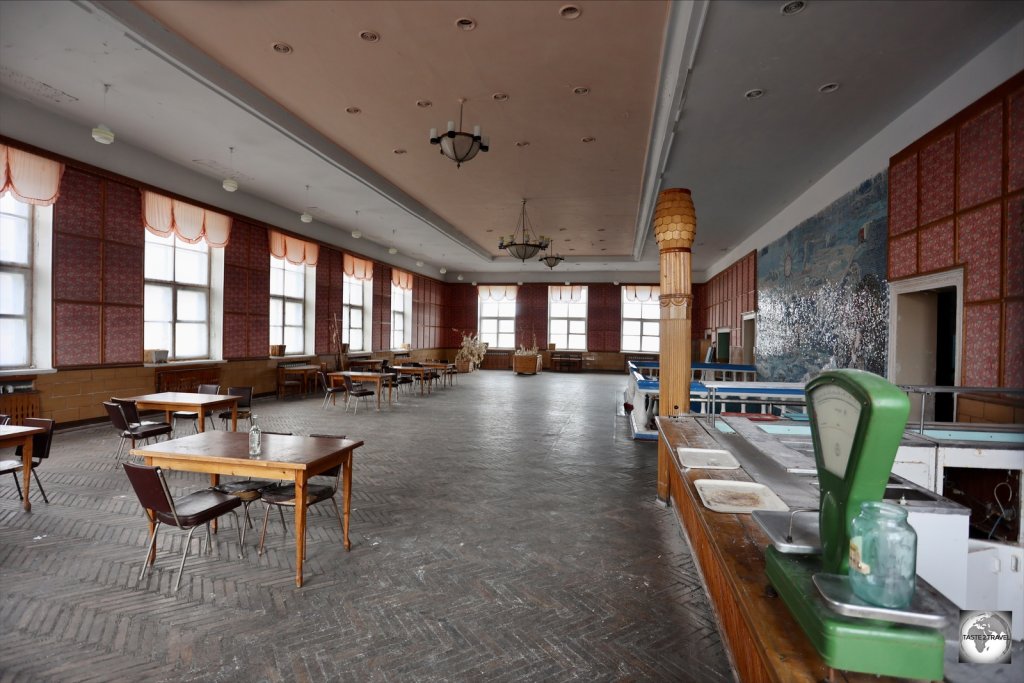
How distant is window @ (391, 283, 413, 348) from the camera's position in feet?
60.8

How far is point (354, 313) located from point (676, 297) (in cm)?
1322

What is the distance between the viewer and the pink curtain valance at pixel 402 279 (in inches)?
714

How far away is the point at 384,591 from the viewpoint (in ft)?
9.92

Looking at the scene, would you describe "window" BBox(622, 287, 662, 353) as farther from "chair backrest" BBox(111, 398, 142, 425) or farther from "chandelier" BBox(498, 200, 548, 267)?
"chair backrest" BBox(111, 398, 142, 425)

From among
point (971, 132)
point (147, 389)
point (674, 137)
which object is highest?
point (674, 137)

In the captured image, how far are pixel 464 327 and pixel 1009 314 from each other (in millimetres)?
20284

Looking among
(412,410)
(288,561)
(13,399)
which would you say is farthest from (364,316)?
(288,561)

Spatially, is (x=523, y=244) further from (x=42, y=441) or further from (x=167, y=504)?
(x=167, y=504)

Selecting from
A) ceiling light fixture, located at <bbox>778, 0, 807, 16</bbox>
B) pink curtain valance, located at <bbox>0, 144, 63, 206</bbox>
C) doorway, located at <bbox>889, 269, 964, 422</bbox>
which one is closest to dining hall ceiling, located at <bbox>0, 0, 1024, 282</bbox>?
ceiling light fixture, located at <bbox>778, 0, 807, 16</bbox>

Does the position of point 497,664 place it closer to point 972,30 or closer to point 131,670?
point 131,670

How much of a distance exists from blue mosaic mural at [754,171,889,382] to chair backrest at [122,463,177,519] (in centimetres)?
705

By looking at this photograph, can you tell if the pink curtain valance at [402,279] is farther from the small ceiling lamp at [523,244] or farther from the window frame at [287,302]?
the window frame at [287,302]

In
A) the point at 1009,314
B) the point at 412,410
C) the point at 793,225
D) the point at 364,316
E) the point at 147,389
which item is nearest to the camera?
the point at 1009,314

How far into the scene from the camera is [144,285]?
28.5ft
